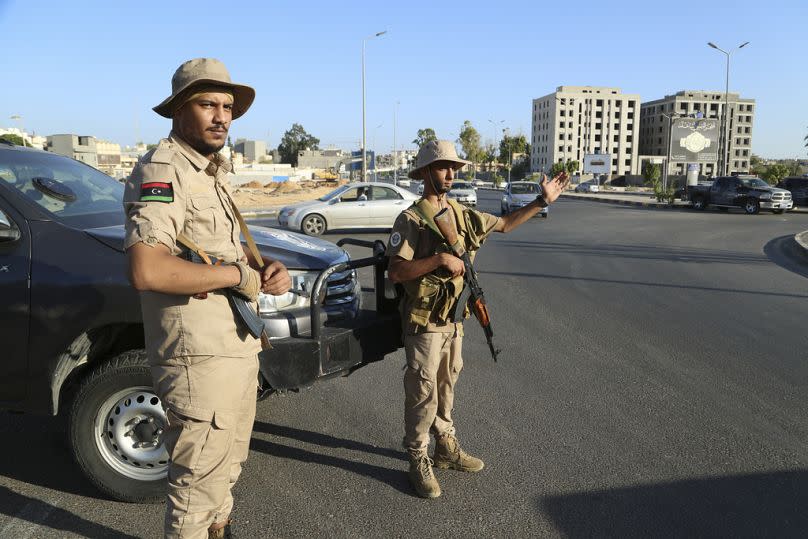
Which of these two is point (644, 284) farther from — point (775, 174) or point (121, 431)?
point (775, 174)

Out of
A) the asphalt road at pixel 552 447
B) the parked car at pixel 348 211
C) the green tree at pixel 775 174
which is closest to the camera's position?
the asphalt road at pixel 552 447

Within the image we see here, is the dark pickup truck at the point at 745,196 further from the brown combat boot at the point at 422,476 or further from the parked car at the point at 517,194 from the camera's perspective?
the brown combat boot at the point at 422,476

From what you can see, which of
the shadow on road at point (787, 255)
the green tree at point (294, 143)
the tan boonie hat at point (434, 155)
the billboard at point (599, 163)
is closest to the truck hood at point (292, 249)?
the tan boonie hat at point (434, 155)

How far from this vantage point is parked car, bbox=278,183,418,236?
17.4m

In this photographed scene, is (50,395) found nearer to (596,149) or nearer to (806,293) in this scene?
(806,293)

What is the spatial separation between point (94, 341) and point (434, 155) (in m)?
1.93

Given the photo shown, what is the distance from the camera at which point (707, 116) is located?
465 ft

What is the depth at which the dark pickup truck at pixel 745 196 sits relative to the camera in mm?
26656

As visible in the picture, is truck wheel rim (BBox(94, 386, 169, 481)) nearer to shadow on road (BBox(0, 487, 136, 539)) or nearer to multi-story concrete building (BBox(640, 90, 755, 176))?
shadow on road (BBox(0, 487, 136, 539))

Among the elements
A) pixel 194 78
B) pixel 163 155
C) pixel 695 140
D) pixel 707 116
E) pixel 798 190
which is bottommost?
pixel 798 190

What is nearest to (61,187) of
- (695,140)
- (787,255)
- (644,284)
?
(644,284)

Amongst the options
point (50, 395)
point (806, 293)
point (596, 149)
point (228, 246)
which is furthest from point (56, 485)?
point (596, 149)

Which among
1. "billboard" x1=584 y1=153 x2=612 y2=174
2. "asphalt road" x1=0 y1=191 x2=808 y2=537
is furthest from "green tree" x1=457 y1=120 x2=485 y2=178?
"asphalt road" x1=0 y1=191 x2=808 y2=537

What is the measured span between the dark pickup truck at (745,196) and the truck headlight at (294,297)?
27.8m
